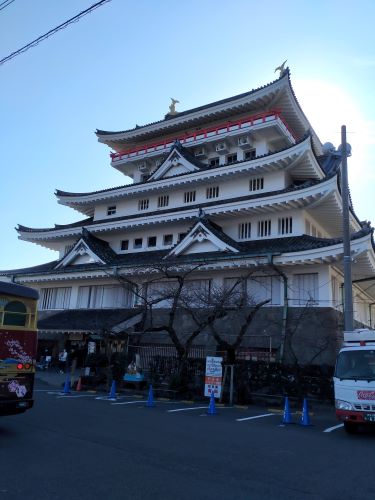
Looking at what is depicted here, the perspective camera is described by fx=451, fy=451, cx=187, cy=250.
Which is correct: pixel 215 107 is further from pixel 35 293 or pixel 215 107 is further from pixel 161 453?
pixel 161 453

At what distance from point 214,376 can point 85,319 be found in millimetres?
12663

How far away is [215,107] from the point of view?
3036 cm

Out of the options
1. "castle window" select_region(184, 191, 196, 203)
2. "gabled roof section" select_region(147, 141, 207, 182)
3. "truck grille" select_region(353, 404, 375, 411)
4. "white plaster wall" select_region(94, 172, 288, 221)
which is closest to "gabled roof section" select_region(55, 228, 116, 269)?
"white plaster wall" select_region(94, 172, 288, 221)

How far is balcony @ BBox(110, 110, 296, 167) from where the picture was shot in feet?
89.9

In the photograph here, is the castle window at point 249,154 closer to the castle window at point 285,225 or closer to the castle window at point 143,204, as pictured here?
the castle window at point 285,225

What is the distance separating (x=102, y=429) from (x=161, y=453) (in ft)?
9.48

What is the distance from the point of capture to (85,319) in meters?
27.4

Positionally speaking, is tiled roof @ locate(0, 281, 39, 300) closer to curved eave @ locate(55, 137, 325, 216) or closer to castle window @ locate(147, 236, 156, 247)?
curved eave @ locate(55, 137, 325, 216)

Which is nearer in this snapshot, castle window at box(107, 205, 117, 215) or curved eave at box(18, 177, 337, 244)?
curved eave at box(18, 177, 337, 244)

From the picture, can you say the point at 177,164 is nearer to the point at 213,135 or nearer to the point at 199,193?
the point at 199,193

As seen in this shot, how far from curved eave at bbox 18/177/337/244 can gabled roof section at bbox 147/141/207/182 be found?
2.83 meters

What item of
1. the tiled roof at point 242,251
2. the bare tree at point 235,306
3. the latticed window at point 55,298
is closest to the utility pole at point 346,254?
the tiled roof at point 242,251

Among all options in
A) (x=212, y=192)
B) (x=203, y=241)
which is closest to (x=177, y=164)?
(x=212, y=192)

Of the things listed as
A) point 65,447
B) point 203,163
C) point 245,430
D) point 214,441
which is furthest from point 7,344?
point 203,163
